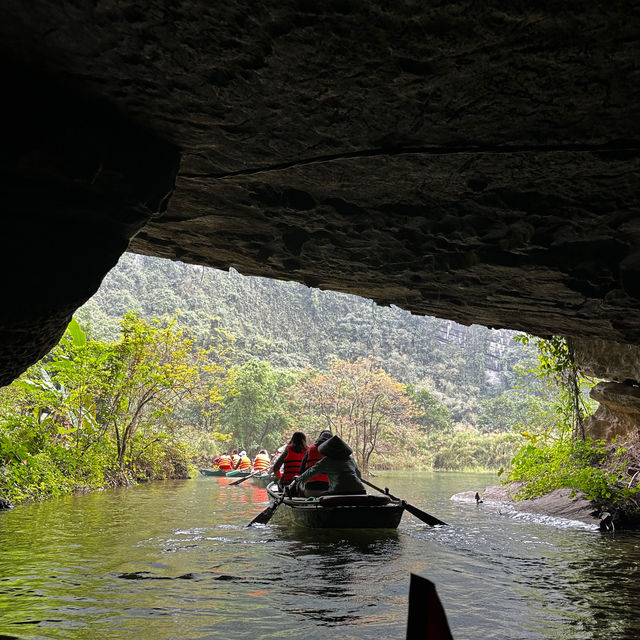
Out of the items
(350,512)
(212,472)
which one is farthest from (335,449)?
(212,472)

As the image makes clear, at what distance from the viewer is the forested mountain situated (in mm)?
54156

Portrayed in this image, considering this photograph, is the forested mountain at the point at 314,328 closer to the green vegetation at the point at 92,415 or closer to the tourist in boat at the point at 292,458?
the green vegetation at the point at 92,415

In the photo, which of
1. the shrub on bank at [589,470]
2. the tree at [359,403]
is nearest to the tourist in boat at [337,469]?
the shrub on bank at [589,470]

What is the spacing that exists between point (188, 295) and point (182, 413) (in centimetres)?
1792

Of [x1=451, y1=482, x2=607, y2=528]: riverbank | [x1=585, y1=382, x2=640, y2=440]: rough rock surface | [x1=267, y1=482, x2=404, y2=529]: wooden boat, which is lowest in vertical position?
[x1=451, y1=482, x2=607, y2=528]: riverbank

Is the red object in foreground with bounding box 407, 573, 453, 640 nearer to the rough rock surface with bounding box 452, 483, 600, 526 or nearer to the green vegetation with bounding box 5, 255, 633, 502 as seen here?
the green vegetation with bounding box 5, 255, 633, 502

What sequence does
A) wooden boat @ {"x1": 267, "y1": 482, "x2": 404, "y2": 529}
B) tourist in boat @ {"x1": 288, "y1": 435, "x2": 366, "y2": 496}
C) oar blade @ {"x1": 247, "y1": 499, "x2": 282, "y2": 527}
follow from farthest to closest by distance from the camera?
tourist in boat @ {"x1": 288, "y1": 435, "x2": 366, "y2": 496} → oar blade @ {"x1": 247, "y1": 499, "x2": 282, "y2": 527} → wooden boat @ {"x1": 267, "y1": 482, "x2": 404, "y2": 529}

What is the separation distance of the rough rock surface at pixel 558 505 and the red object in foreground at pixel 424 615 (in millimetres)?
8931

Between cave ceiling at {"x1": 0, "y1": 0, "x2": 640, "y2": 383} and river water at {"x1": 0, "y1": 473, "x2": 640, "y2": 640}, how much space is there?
6.99 feet

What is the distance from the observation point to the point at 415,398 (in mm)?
43875

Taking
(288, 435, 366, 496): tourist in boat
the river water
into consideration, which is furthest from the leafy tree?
(288, 435, 366, 496): tourist in boat

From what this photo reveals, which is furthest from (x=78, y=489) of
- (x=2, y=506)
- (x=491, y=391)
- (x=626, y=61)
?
(x=491, y=391)

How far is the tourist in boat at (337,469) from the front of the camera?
8.17 m

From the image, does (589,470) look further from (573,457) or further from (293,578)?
(293,578)
